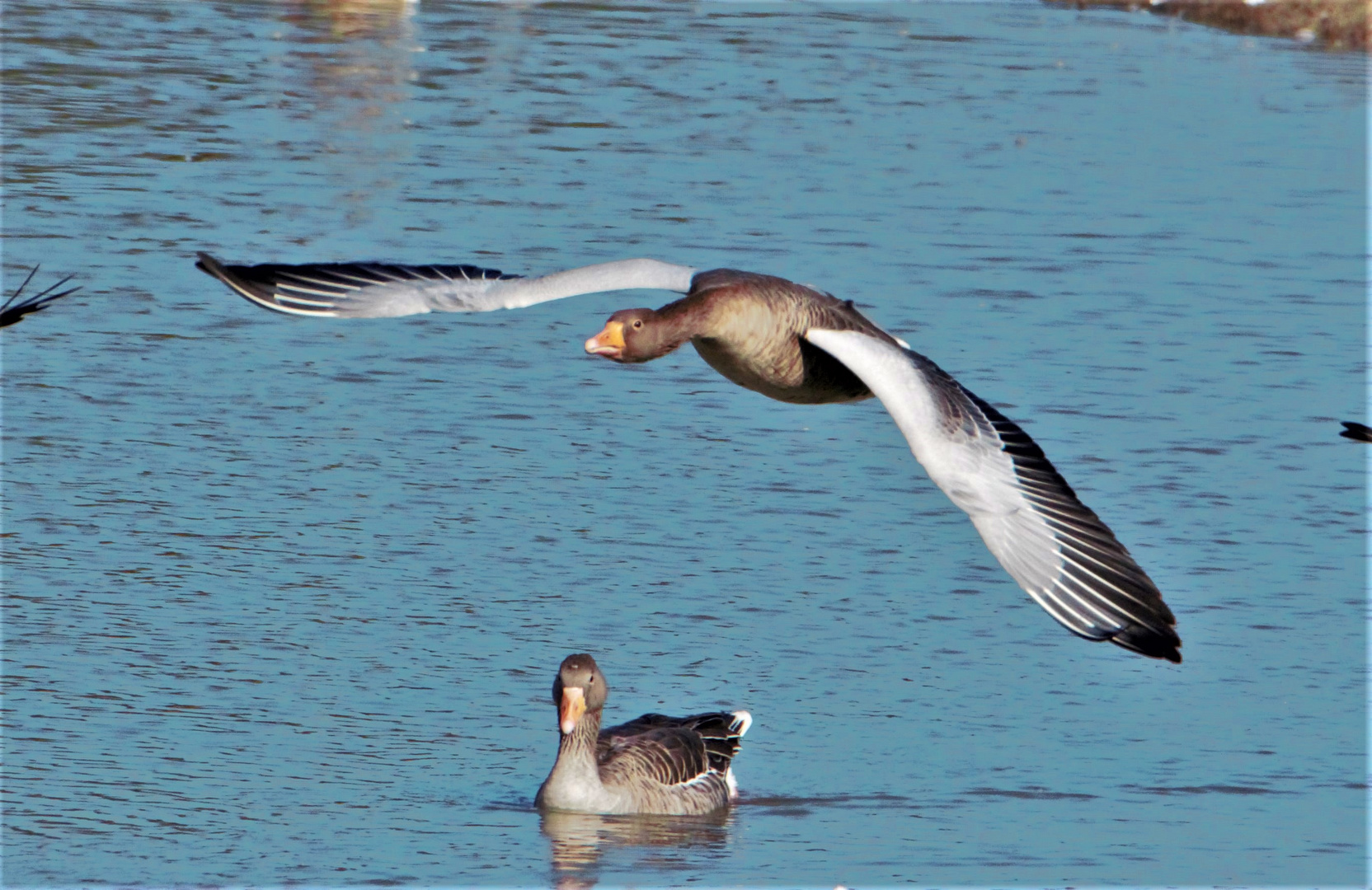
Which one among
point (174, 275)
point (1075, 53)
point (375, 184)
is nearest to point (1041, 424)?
point (174, 275)

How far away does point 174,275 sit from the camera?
52.6 ft

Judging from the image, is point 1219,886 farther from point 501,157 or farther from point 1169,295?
point 501,157

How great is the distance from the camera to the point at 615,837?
935cm

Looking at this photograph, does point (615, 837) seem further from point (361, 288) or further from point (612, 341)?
point (361, 288)

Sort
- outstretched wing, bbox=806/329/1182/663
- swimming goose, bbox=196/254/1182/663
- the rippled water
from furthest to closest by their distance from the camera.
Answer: the rippled water, swimming goose, bbox=196/254/1182/663, outstretched wing, bbox=806/329/1182/663

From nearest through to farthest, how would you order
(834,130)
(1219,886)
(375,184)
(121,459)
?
1. (1219,886)
2. (121,459)
3. (375,184)
4. (834,130)

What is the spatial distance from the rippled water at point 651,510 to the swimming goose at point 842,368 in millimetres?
1512

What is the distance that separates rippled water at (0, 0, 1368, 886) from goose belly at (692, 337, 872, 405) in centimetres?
164

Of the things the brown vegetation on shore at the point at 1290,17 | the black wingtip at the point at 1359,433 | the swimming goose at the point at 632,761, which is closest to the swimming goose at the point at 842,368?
the black wingtip at the point at 1359,433

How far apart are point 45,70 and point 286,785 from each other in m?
17.0

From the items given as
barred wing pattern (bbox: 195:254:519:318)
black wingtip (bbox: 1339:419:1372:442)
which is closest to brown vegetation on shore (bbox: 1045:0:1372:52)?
black wingtip (bbox: 1339:419:1372:442)

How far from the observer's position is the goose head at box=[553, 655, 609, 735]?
932cm

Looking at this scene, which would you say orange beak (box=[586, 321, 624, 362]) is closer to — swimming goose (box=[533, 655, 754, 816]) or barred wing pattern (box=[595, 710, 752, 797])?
swimming goose (box=[533, 655, 754, 816])

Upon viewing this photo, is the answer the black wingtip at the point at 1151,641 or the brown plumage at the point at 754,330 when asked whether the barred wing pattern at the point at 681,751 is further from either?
the black wingtip at the point at 1151,641
